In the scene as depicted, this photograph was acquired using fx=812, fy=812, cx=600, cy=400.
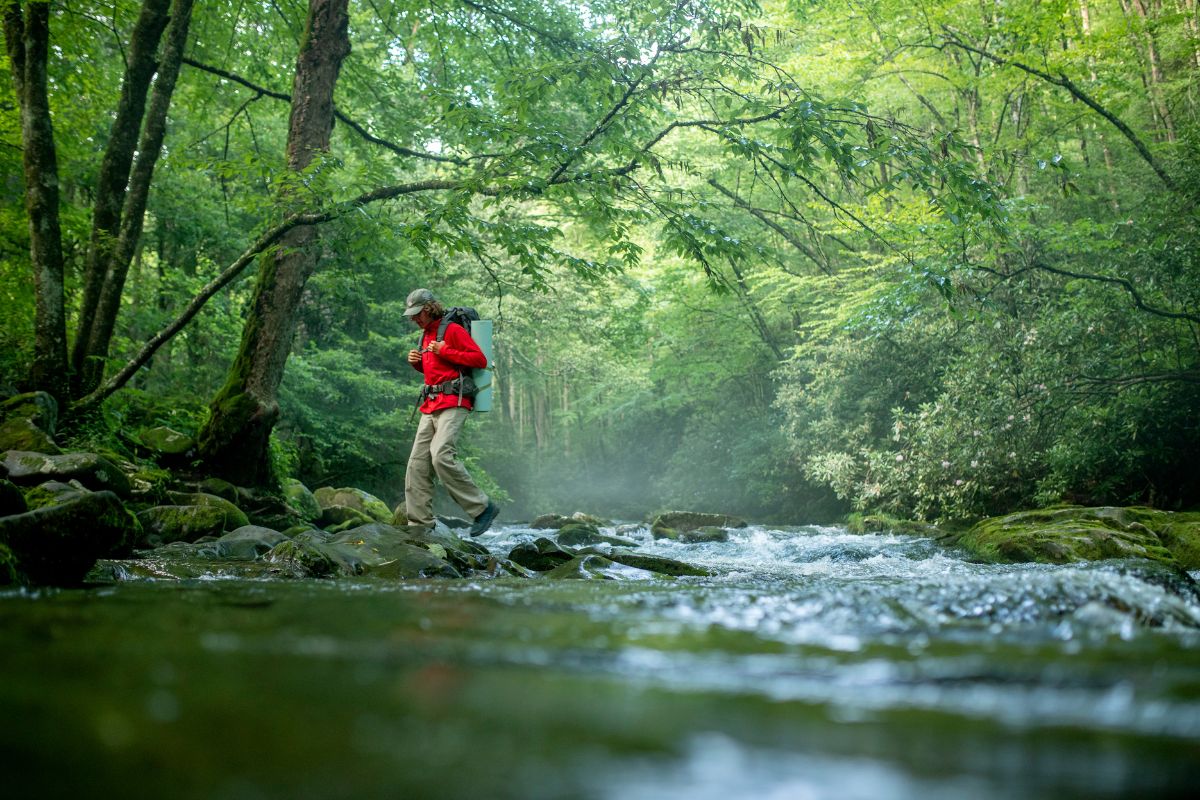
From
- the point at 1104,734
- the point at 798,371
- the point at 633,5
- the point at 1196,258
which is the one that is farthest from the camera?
the point at 798,371

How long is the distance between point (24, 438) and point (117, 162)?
3542 millimetres

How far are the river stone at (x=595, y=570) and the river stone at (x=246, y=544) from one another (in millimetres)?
2061

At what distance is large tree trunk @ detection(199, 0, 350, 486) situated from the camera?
8867 mm

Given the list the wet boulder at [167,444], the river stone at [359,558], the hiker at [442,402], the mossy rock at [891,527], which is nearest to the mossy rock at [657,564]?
the hiker at [442,402]

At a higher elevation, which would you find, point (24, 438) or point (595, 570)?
point (24, 438)

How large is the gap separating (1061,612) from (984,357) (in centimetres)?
1207

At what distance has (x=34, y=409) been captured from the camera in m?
7.37

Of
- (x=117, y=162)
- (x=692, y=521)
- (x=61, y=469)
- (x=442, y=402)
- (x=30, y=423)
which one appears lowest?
(x=692, y=521)

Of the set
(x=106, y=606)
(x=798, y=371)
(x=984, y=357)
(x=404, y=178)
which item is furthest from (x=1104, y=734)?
(x=404, y=178)

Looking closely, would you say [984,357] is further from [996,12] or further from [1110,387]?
[996,12]

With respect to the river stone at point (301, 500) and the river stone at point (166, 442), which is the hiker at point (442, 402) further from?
the river stone at point (166, 442)

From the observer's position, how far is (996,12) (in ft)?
41.1

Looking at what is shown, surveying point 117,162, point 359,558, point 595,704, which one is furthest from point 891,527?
point 595,704

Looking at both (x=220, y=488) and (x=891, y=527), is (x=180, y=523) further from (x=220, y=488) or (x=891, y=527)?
(x=891, y=527)
